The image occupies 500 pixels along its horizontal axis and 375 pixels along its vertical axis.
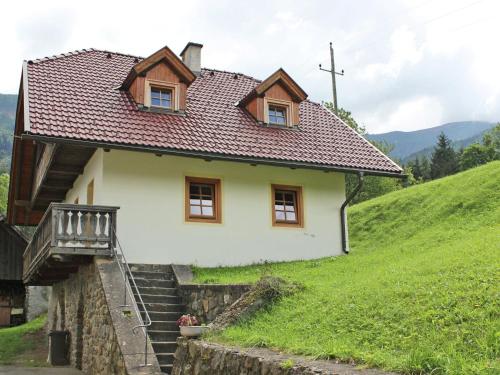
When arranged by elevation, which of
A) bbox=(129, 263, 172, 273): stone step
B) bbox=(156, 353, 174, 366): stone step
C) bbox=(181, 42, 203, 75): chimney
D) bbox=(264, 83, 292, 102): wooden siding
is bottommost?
bbox=(156, 353, 174, 366): stone step

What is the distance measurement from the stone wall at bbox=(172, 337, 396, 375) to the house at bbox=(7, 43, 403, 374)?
2.13m

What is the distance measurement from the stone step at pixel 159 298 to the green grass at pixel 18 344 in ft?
17.8

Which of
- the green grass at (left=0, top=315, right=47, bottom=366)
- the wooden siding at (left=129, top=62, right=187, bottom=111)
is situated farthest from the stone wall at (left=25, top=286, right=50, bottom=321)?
the wooden siding at (left=129, top=62, right=187, bottom=111)

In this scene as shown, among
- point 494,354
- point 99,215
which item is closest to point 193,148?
point 99,215

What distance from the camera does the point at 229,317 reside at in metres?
9.45

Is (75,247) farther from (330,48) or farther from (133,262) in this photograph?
(330,48)

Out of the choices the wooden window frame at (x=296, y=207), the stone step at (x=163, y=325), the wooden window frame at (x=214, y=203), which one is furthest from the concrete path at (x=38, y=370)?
the wooden window frame at (x=296, y=207)

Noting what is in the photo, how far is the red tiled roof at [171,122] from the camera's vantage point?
14.0m

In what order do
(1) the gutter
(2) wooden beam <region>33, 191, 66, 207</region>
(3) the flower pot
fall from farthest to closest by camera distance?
(2) wooden beam <region>33, 191, 66, 207</region> < (1) the gutter < (3) the flower pot

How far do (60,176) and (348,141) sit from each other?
8.83 m

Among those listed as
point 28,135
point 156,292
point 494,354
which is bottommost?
point 494,354

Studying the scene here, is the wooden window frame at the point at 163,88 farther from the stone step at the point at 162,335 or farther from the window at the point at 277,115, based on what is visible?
the stone step at the point at 162,335

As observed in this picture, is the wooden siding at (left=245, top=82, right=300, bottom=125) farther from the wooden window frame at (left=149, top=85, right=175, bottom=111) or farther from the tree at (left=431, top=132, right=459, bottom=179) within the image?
the tree at (left=431, top=132, right=459, bottom=179)

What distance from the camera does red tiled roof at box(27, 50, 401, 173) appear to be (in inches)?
552
